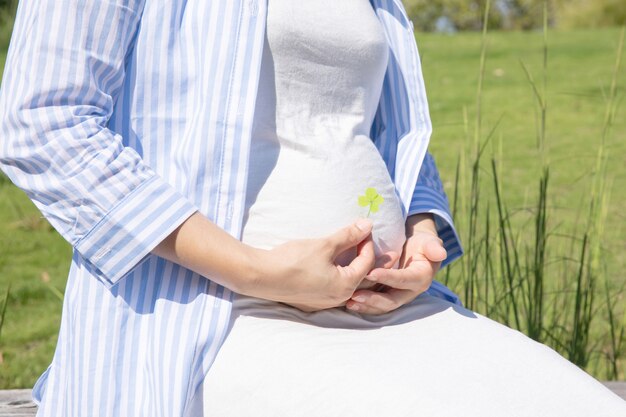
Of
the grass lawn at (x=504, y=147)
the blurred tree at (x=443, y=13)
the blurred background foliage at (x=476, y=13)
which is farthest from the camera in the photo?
the blurred tree at (x=443, y=13)

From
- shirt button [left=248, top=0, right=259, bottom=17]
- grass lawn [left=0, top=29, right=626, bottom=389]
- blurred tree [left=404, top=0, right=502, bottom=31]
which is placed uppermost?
blurred tree [left=404, top=0, right=502, bottom=31]

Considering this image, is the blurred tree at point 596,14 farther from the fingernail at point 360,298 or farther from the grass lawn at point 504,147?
the fingernail at point 360,298

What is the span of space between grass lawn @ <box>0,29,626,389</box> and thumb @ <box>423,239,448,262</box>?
2.68 ft

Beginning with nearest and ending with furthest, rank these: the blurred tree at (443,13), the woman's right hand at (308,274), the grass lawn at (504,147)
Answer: the woman's right hand at (308,274), the grass lawn at (504,147), the blurred tree at (443,13)

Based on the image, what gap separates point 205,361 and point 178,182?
10.5 inches

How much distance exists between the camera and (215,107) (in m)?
1.35

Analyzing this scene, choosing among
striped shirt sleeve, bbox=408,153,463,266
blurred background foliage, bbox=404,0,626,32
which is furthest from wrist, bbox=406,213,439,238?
blurred background foliage, bbox=404,0,626,32

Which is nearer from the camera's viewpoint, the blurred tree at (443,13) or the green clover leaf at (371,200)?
the green clover leaf at (371,200)

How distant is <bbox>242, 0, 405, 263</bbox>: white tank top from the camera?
1.40 metres

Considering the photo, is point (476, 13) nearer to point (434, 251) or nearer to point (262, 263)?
point (434, 251)

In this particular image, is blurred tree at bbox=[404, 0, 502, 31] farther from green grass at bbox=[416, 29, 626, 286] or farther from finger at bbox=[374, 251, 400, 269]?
finger at bbox=[374, 251, 400, 269]

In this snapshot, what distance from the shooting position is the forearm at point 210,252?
1.27m

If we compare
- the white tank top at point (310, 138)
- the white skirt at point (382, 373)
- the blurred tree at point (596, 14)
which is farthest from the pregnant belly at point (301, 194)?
the blurred tree at point (596, 14)

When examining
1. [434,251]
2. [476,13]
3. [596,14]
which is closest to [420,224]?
[434,251]
